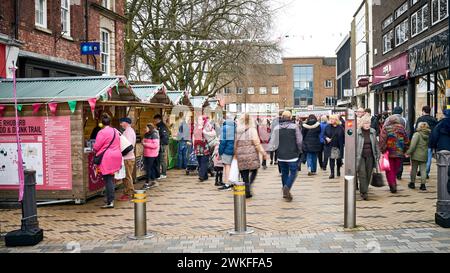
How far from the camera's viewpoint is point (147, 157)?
44.9 feet

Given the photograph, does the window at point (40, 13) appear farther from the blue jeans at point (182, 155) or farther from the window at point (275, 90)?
the window at point (275, 90)

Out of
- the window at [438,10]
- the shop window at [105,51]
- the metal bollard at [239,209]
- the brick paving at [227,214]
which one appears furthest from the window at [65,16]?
the window at [438,10]

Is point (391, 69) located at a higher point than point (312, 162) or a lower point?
higher

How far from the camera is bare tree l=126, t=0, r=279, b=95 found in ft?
94.3

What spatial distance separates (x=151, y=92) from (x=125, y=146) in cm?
464

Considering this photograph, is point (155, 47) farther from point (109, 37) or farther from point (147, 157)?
point (147, 157)

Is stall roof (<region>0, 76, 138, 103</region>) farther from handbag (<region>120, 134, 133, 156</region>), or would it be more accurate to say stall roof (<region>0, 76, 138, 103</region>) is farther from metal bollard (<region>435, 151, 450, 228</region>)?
metal bollard (<region>435, 151, 450, 228</region>)

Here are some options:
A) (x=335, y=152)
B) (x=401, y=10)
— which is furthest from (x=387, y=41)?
(x=335, y=152)

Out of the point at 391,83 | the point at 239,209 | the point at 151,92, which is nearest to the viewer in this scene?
the point at 239,209

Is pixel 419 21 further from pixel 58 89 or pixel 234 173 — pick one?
pixel 58 89

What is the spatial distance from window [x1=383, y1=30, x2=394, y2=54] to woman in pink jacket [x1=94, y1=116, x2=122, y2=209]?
24.1 metres

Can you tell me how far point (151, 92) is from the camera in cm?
1572

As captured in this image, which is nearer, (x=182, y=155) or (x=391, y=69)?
(x=182, y=155)

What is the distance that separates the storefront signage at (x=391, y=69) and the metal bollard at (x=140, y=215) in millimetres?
21234
